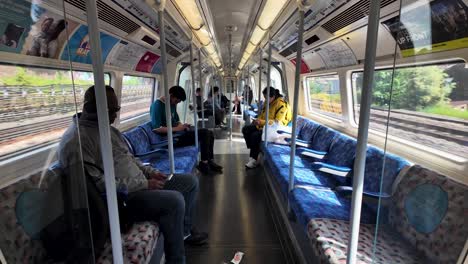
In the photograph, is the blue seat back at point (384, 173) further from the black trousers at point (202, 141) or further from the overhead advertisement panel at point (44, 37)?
the black trousers at point (202, 141)

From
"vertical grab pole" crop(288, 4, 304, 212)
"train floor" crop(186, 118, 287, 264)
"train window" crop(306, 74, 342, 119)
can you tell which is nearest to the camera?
"vertical grab pole" crop(288, 4, 304, 212)

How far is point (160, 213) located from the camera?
7.51 ft

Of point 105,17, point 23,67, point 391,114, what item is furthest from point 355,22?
point 23,67

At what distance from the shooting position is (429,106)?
1934 millimetres

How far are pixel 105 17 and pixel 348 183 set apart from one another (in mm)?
3174

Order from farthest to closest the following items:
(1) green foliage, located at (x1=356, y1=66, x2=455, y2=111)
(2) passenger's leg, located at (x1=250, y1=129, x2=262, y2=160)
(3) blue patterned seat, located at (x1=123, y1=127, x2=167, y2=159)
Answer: (2) passenger's leg, located at (x1=250, y1=129, x2=262, y2=160) → (3) blue patterned seat, located at (x1=123, y1=127, x2=167, y2=159) → (1) green foliage, located at (x1=356, y1=66, x2=455, y2=111)

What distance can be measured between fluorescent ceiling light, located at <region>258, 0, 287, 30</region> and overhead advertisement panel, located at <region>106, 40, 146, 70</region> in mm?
1971

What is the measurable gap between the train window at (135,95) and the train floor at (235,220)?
6.42 feet

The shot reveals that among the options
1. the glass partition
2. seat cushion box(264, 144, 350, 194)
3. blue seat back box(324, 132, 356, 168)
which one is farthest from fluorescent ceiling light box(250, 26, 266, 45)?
the glass partition

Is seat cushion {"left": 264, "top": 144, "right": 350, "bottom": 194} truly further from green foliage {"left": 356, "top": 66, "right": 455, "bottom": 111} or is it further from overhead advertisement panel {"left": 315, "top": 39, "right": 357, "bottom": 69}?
overhead advertisement panel {"left": 315, "top": 39, "right": 357, "bottom": 69}

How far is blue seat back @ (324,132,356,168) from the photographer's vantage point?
356 centimetres

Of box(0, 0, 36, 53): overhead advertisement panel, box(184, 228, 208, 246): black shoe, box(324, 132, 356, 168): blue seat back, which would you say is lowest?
box(184, 228, 208, 246): black shoe

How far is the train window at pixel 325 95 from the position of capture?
17.3 ft

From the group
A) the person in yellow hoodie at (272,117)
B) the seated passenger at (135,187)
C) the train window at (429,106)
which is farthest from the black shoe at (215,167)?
the train window at (429,106)
